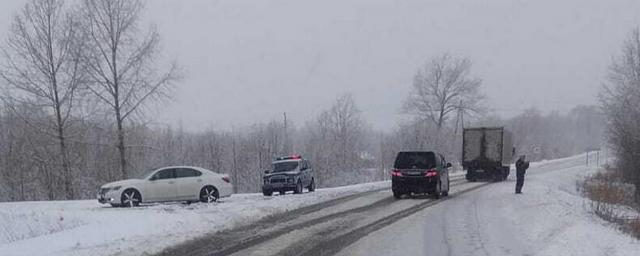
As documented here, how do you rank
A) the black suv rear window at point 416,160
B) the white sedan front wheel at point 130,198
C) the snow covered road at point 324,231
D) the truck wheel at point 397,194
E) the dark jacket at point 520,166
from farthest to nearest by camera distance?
the dark jacket at point 520,166 → the truck wheel at point 397,194 → the black suv rear window at point 416,160 → the white sedan front wheel at point 130,198 → the snow covered road at point 324,231

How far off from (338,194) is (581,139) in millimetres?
165041

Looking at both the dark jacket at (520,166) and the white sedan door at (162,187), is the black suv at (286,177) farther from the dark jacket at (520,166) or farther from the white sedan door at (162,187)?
the dark jacket at (520,166)

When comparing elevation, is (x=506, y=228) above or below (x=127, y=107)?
below

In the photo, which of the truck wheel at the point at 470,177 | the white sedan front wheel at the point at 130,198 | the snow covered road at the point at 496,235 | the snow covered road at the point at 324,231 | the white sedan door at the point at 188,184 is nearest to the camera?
the snow covered road at the point at 496,235

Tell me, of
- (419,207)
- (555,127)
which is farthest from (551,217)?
(555,127)

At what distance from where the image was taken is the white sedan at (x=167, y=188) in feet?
73.7

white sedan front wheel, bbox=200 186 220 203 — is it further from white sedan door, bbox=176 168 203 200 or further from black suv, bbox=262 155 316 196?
black suv, bbox=262 155 316 196

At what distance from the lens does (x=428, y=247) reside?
470 inches

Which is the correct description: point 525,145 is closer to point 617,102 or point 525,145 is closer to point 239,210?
point 617,102

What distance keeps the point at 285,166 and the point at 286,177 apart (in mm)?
1051

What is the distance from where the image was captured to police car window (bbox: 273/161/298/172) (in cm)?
2946

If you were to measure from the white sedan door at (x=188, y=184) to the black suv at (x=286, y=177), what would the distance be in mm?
5740

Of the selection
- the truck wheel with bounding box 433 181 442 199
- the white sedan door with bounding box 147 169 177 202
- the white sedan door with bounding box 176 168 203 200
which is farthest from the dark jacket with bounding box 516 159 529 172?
the white sedan door with bounding box 147 169 177 202

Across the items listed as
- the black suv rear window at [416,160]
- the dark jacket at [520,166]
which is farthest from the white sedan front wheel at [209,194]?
the dark jacket at [520,166]
